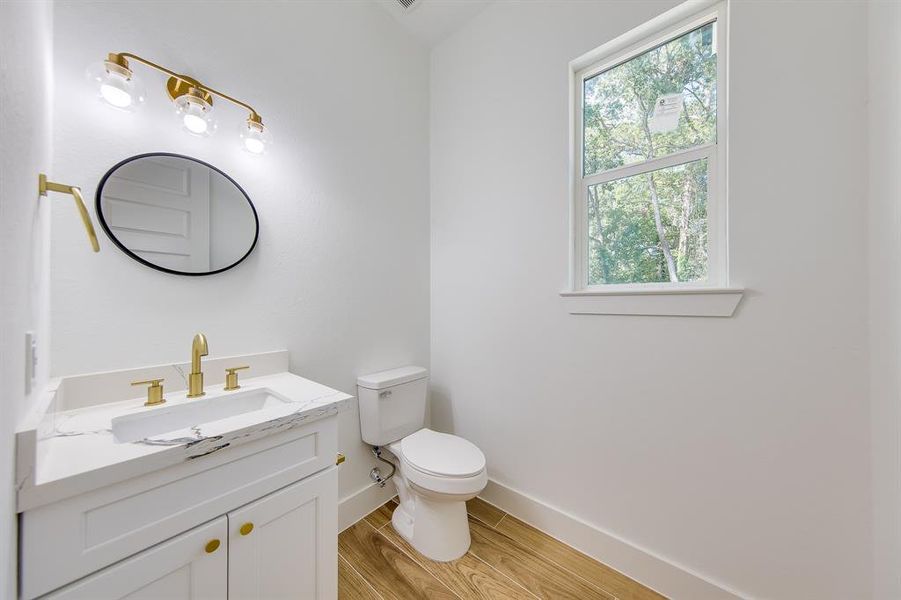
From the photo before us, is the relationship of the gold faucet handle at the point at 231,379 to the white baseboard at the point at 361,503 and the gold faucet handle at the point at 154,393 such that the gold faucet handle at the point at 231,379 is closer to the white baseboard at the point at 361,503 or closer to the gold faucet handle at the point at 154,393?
the gold faucet handle at the point at 154,393

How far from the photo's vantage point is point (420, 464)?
4.72 feet

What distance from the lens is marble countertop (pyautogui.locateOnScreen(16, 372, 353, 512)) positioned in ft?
1.90

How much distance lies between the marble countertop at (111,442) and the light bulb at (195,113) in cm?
94

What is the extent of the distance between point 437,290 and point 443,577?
57.2 inches

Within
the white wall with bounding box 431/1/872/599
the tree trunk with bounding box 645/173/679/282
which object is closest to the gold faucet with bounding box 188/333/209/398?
the white wall with bounding box 431/1/872/599

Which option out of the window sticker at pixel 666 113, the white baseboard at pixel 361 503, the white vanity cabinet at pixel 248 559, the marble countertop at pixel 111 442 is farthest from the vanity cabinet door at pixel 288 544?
the window sticker at pixel 666 113

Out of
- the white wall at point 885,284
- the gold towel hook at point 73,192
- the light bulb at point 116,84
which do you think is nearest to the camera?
the gold towel hook at point 73,192

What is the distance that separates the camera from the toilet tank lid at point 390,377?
65.6 inches

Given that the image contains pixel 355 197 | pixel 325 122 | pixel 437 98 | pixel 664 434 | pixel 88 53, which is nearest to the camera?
pixel 88 53

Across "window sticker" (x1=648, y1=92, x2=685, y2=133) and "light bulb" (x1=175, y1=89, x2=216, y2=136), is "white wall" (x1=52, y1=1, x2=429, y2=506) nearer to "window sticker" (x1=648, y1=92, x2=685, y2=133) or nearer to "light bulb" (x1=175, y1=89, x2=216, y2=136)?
"light bulb" (x1=175, y1=89, x2=216, y2=136)

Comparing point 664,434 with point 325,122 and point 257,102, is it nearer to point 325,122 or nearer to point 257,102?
point 325,122

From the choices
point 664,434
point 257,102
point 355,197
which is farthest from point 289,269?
point 664,434

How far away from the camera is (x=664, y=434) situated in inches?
51.7

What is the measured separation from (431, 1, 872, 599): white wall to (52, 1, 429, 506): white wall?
0.45 meters
